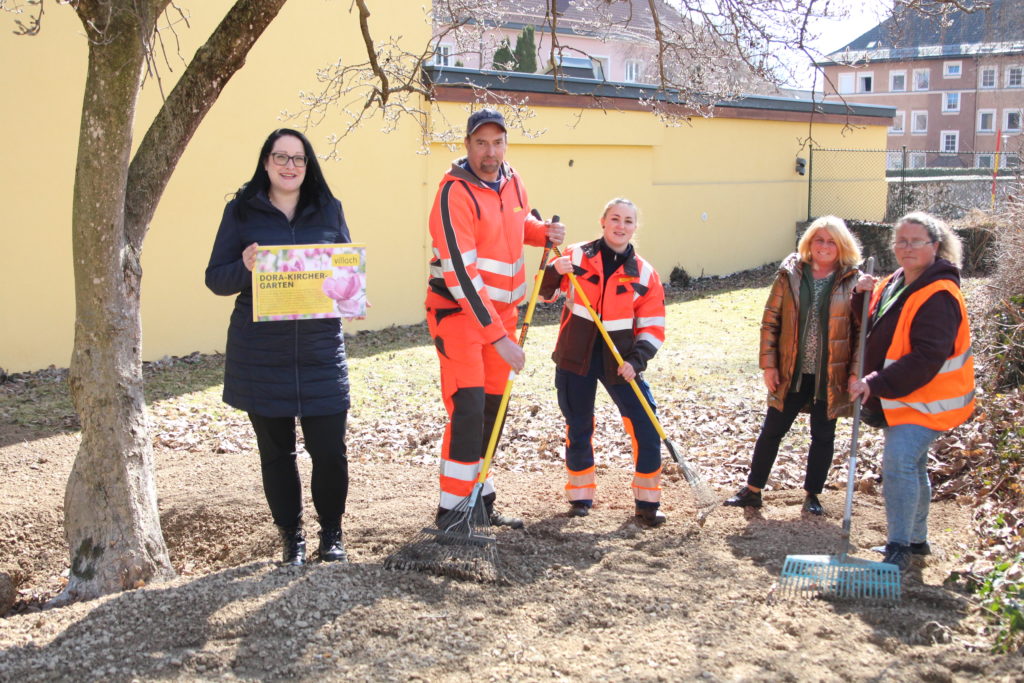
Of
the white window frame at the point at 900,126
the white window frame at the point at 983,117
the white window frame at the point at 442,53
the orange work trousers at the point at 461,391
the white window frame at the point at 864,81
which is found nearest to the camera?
the orange work trousers at the point at 461,391

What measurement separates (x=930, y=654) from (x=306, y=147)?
3.29 meters

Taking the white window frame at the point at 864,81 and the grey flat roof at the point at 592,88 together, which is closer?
the grey flat roof at the point at 592,88

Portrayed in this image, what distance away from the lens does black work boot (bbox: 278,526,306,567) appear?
14.9 ft

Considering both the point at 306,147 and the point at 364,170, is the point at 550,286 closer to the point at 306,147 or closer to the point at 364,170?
the point at 306,147

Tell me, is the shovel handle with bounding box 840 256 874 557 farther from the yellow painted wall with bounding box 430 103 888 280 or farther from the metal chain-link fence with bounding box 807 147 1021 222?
the metal chain-link fence with bounding box 807 147 1021 222

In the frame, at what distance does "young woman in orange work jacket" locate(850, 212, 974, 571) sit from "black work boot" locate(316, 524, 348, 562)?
2525 millimetres

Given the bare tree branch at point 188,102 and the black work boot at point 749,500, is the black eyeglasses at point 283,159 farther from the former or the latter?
the black work boot at point 749,500

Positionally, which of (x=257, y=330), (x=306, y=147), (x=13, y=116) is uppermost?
(x=13, y=116)

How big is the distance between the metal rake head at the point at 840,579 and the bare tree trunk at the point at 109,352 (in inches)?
115

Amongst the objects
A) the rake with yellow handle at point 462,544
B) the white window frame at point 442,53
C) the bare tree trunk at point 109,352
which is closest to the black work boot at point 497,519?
the rake with yellow handle at point 462,544

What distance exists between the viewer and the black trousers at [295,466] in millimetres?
4453

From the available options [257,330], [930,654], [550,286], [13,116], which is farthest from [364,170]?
[930,654]

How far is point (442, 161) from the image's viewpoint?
12984mm

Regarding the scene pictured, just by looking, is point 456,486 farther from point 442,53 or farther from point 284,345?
point 442,53
